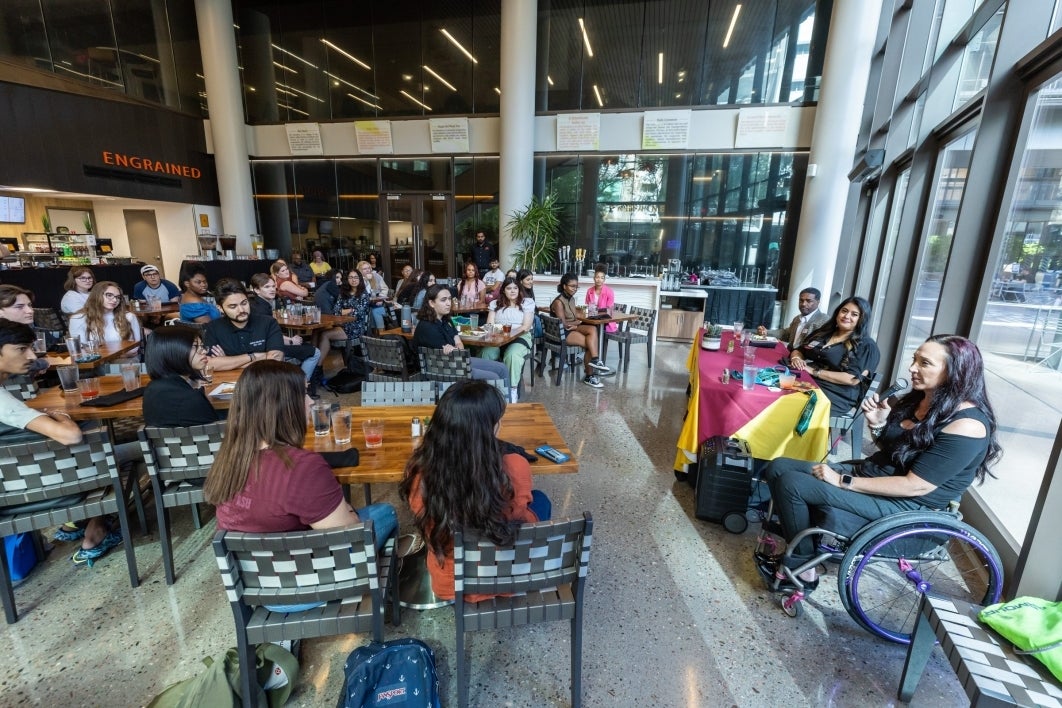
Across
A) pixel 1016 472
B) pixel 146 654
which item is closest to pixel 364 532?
pixel 146 654

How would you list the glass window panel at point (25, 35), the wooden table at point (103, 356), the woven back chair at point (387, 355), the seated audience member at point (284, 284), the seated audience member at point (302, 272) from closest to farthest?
the wooden table at point (103, 356)
the woven back chair at point (387, 355)
the seated audience member at point (284, 284)
the glass window panel at point (25, 35)
the seated audience member at point (302, 272)

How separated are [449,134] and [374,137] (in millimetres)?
1762

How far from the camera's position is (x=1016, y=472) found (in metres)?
2.95

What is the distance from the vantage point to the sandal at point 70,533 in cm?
252

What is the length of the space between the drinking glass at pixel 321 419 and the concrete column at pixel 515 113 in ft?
23.6

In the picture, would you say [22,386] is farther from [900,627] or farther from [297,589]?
[900,627]

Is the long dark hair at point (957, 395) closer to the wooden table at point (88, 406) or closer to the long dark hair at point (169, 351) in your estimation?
the long dark hair at point (169, 351)

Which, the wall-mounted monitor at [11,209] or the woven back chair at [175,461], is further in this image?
the wall-mounted monitor at [11,209]

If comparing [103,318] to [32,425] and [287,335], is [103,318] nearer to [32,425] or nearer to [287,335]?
[287,335]

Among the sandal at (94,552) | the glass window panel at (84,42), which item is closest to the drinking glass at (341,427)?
the sandal at (94,552)

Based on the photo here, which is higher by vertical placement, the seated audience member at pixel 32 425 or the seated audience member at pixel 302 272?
the seated audience member at pixel 302 272

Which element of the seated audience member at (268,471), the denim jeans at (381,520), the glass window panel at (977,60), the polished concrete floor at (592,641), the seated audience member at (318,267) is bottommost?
the polished concrete floor at (592,641)

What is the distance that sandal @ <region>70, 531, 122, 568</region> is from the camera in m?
2.39

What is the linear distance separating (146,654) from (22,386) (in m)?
2.10
